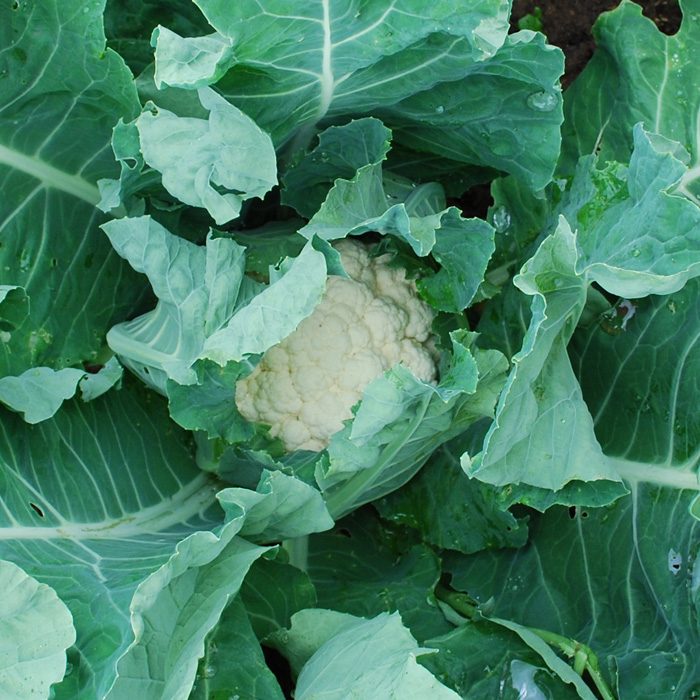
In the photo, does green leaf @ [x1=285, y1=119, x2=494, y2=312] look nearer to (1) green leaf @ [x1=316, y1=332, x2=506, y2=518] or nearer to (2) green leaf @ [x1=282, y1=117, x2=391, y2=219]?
(2) green leaf @ [x1=282, y1=117, x2=391, y2=219]

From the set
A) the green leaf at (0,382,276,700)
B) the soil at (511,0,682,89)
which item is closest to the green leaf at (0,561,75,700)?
the green leaf at (0,382,276,700)

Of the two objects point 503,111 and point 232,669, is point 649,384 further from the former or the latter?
point 232,669

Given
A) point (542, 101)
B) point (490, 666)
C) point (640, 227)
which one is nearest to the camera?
point (640, 227)

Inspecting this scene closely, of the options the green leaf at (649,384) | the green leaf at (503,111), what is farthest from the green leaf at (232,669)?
the green leaf at (503,111)

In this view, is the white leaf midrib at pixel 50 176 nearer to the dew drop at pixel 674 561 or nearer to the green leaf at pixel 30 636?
the green leaf at pixel 30 636

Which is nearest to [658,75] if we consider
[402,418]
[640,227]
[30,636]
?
[640,227]

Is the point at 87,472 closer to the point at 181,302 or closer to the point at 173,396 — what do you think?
the point at 173,396
